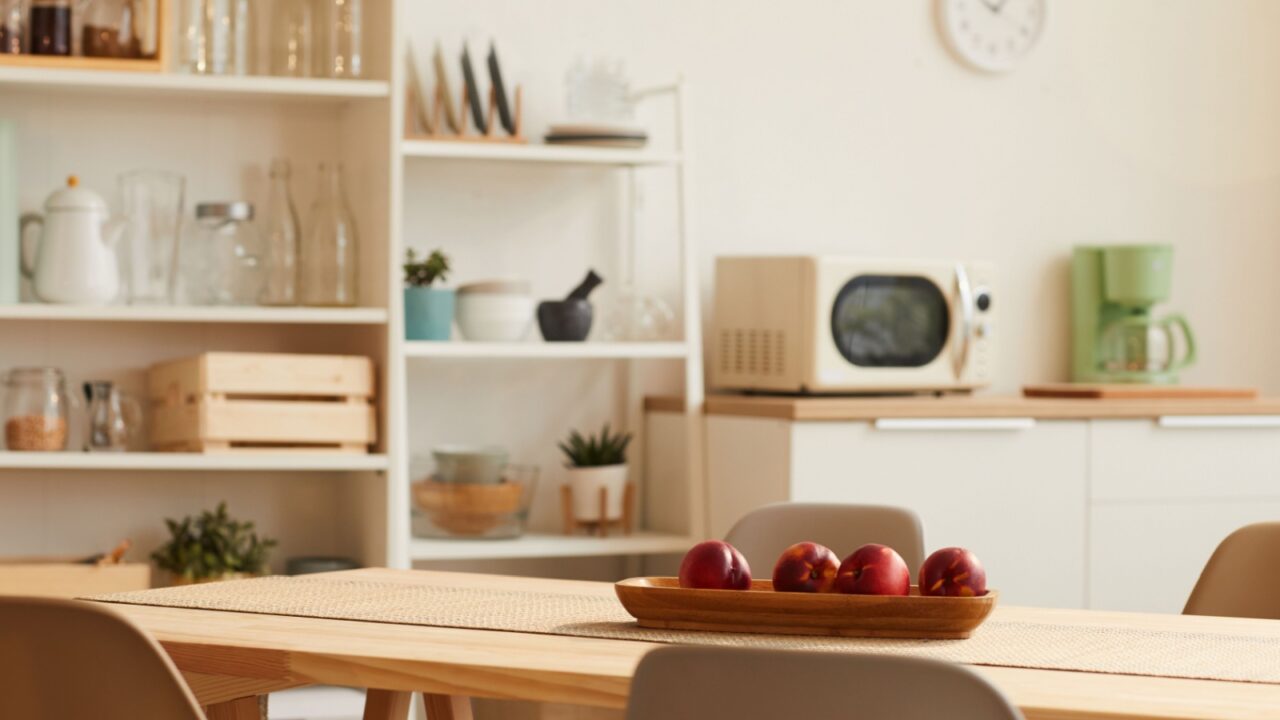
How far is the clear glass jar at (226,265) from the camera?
10.1ft

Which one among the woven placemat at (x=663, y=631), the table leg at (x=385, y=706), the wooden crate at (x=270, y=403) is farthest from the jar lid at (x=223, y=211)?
the table leg at (x=385, y=706)

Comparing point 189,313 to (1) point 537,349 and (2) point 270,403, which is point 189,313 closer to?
(2) point 270,403

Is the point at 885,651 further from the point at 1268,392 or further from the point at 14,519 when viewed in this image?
the point at 1268,392

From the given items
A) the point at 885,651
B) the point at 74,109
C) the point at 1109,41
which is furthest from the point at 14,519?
the point at 1109,41

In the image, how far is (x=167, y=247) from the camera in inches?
122

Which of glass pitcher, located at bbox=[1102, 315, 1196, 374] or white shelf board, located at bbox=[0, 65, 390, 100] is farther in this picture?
glass pitcher, located at bbox=[1102, 315, 1196, 374]

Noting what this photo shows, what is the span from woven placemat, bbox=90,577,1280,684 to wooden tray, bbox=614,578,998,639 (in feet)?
0.05

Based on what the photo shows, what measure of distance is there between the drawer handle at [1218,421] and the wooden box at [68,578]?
2.10m

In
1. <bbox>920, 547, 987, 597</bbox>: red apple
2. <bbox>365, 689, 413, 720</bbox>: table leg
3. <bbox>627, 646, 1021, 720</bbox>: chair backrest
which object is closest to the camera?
<bbox>627, 646, 1021, 720</bbox>: chair backrest

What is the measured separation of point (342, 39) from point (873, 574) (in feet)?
6.53

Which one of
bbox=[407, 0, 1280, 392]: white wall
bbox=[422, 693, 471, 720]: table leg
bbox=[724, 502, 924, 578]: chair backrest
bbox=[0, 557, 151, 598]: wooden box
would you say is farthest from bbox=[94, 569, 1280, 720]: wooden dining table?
bbox=[407, 0, 1280, 392]: white wall

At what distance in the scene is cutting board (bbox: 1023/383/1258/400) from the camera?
3.27m

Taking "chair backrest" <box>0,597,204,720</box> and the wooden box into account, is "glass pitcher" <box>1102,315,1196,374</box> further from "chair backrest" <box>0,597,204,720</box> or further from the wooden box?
"chair backrest" <box>0,597,204,720</box>

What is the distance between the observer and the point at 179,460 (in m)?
2.87
